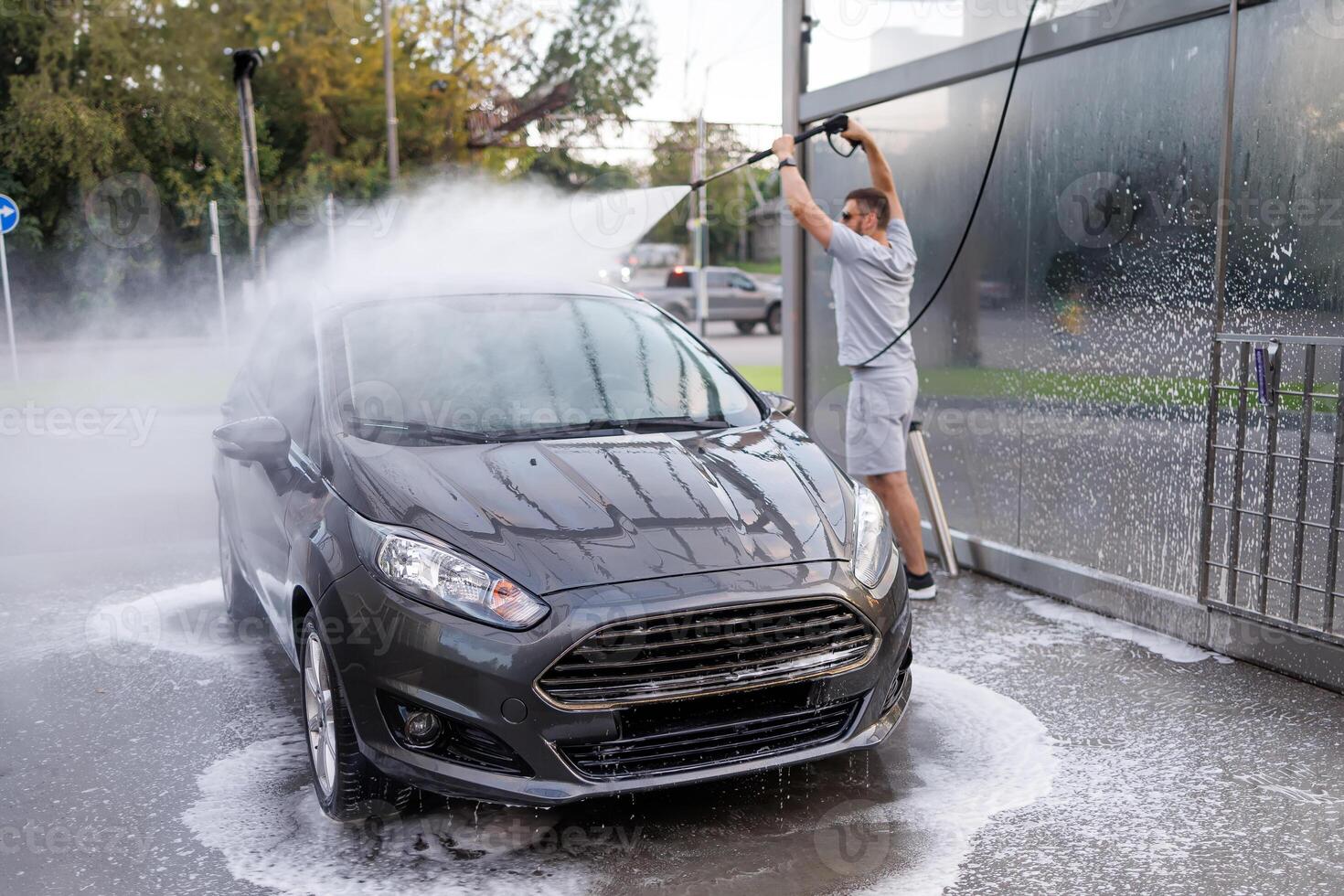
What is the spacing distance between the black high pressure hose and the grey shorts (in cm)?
12

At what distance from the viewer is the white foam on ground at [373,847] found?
3.14 m

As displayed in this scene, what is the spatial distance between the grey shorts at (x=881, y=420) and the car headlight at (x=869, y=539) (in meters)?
1.97

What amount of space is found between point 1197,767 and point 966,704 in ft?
2.77

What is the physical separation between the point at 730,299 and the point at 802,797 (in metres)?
27.0

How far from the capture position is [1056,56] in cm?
586

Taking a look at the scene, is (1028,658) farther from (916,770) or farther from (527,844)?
(527,844)

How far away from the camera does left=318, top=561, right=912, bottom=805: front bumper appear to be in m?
3.09

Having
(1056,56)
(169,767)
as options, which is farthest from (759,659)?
(1056,56)

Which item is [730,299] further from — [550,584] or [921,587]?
[550,584]

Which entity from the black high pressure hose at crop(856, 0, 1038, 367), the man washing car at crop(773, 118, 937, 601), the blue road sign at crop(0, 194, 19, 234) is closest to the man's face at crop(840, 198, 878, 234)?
the man washing car at crop(773, 118, 937, 601)

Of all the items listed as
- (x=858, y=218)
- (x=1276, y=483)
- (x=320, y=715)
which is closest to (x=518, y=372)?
(x=320, y=715)

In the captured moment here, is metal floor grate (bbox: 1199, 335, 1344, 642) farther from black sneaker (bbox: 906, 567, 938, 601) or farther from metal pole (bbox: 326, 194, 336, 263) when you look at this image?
metal pole (bbox: 326, 194, 336, 263)

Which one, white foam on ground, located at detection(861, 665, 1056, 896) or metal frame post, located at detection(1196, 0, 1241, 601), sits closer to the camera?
white foam on ground, located at detection(861, 665, 1056, 896)

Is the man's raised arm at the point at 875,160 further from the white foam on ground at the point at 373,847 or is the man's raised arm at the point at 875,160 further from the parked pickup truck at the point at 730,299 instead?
the parked pickup truck at the point at 730,299
